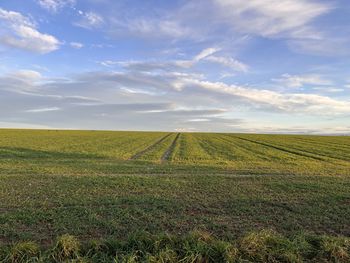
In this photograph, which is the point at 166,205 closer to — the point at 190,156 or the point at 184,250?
the point at 184,250

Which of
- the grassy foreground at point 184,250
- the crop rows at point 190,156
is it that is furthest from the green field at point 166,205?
the crop rows at point 190,156

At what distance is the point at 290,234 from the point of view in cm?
753

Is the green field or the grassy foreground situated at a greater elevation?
the grassy foreground

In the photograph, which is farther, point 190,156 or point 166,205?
point 190,156

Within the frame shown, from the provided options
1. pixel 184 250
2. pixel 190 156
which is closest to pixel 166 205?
pixel 184 250

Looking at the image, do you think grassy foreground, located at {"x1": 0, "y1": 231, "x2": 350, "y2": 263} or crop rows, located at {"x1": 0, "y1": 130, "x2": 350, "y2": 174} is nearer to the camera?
grassy foreground, located at {"x1": 0, "y1": 231, "x2": 350, "y2": 263}

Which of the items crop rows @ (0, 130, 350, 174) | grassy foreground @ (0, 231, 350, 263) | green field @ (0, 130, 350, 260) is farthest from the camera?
crop rows @ (0, 130, 350, 174)

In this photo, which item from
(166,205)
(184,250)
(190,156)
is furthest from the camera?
(190,156)

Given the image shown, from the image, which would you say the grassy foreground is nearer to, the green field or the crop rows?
the green field

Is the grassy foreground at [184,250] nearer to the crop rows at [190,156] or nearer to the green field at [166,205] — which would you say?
the green field at [166,205]

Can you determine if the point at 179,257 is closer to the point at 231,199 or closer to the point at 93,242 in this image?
the point at 93,242

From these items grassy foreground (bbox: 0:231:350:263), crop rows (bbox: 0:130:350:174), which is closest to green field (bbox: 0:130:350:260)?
grassy foreground (bbox: 0:231:350:263)

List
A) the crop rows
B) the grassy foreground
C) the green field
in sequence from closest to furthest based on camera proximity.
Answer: the grassy foreground < the green field < the crop rows

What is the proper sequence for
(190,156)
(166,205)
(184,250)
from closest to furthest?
(184,250)
(166,205)
(190,156)
